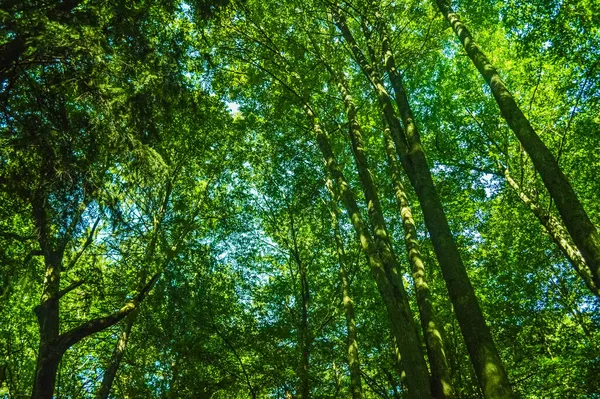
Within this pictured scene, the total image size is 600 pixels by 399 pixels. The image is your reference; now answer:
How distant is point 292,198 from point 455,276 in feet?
30.4

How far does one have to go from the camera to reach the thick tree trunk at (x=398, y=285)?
4.48 meters

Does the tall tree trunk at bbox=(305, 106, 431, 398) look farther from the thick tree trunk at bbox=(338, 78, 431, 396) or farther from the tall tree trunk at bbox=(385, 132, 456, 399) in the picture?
the tall tree trunk at bbox=(385, 132, 456, 399)

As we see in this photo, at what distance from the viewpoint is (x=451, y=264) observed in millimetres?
4391

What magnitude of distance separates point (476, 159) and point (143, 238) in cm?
1246

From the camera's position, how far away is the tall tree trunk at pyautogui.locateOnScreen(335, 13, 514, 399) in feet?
11.5

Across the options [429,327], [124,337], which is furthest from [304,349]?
[429,327]

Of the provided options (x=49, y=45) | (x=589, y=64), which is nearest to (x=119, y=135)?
(x=49, y=45)

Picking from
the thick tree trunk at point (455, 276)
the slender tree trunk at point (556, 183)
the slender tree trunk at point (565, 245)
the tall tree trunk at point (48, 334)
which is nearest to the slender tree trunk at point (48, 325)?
the tall tree trunk at point (48, 334)

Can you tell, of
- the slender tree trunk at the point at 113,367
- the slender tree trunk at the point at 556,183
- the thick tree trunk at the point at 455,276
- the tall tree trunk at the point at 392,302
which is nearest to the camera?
the thick tree trunk at the point at 455,276

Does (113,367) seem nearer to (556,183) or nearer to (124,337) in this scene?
(124,337)

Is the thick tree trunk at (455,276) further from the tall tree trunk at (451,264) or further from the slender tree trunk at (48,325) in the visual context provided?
the slender tree trunk at (48,325)

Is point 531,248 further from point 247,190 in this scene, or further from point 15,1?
point 15,1

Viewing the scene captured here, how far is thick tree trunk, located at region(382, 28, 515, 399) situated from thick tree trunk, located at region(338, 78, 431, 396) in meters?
0.89

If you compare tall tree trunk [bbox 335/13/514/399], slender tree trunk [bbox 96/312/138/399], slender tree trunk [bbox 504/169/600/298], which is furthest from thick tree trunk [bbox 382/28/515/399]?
slender tree trunk [bbox 96/312/138/399]
